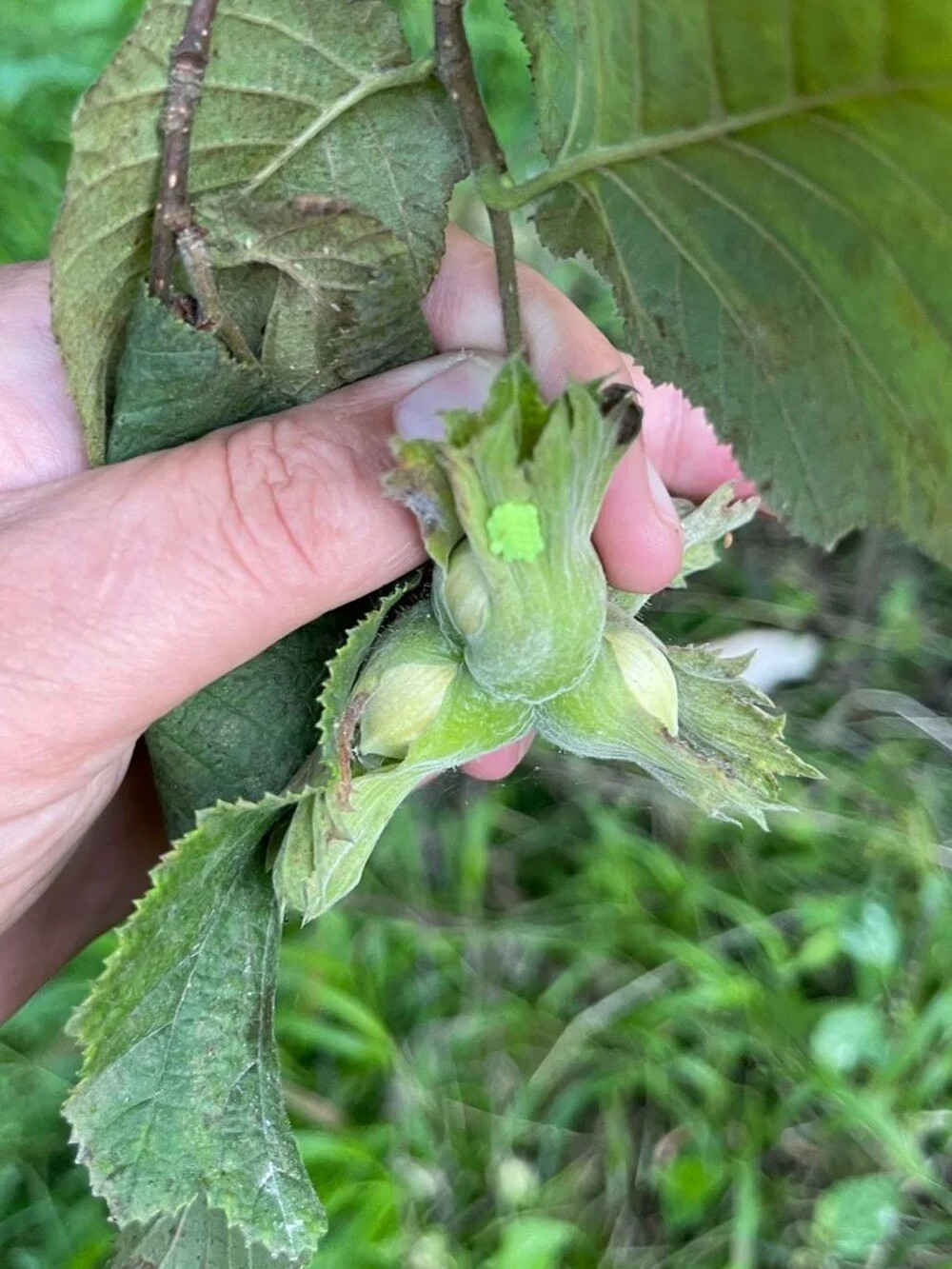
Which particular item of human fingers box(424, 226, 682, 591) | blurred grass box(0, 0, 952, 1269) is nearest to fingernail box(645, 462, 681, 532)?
human fingers box(424, 226, 682, 591)

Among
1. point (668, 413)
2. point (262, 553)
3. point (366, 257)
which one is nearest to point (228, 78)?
point (366, 257)

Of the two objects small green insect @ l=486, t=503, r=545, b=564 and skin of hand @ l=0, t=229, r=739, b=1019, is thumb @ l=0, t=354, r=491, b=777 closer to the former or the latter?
skin of hand @ l=0, t=229, r=739, b=1019

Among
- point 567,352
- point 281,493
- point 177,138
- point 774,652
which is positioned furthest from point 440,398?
point 774,652

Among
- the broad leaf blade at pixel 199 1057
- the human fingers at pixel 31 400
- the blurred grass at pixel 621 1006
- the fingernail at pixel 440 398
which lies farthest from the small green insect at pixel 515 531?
the blurred grass at pixel 621 1006

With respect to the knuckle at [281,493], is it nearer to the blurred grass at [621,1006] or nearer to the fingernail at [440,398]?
the fingernail at [440,398]

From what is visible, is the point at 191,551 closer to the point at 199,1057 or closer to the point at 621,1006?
the point at 199,1057

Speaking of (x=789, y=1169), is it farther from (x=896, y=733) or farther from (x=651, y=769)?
(x=651, y=769)
